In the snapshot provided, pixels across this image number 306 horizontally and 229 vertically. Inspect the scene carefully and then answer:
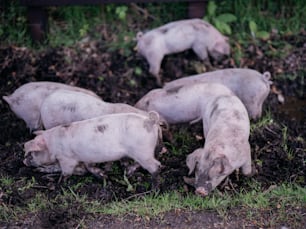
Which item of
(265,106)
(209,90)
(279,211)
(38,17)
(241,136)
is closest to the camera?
(279,211)

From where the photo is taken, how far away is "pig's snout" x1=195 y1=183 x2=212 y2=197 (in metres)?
4.40

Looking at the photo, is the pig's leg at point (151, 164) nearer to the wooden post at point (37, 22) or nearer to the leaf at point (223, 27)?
the leaf at point (223, 27)

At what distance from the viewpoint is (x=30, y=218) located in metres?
4.43

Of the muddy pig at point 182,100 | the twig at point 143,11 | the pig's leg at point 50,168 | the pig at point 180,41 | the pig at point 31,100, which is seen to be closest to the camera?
the pig's leg at point 50,168

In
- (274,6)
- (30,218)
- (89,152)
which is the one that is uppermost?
(274,6)

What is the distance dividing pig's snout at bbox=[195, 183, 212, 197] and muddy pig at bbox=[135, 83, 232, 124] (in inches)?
39.6

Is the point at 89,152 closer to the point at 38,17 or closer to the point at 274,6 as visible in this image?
the point at 38,17

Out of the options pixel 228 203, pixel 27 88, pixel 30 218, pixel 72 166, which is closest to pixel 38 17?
pixel 27 88

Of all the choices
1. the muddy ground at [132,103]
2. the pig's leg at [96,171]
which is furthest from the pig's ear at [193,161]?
the pig's leg at [96,171]

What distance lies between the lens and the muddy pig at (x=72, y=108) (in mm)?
5070

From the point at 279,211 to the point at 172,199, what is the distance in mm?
837

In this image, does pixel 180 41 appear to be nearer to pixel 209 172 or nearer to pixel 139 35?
pixel 139 35

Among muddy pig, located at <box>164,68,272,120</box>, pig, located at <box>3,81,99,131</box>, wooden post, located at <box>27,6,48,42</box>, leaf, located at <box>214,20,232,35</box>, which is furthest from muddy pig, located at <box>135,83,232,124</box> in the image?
wooden post, located at <box>27,6,48,42</box>

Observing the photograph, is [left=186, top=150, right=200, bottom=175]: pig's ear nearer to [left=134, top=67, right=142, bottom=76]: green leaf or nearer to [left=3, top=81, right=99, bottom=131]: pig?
[left=3, top=81, right=99, bottom=131]: pig
